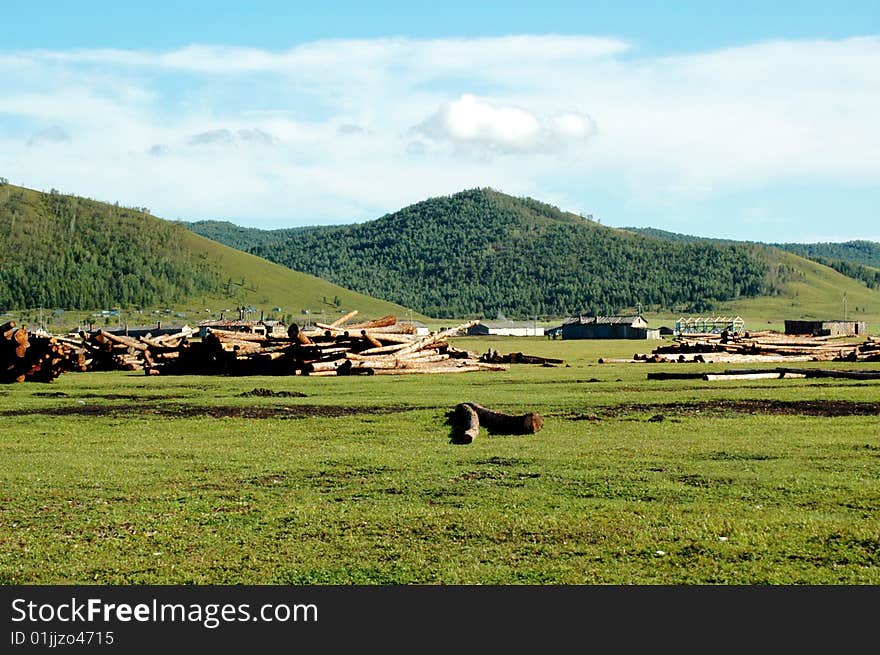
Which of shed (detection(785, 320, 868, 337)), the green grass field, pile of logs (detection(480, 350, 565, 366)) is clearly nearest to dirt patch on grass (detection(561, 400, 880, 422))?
the green grass field

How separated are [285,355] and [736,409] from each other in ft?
70.5

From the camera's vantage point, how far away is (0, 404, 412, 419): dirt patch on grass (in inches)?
997

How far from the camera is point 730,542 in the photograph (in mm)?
10664

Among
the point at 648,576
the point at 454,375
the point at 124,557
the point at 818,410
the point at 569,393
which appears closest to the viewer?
the point at 648,576

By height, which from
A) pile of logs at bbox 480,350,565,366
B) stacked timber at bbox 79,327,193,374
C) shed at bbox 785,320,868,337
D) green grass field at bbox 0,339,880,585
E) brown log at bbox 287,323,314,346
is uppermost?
shed at bbox 785,320,868,337

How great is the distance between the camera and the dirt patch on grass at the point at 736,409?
24.0 m

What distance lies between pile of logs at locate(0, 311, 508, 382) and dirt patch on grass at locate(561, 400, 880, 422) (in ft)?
55.0

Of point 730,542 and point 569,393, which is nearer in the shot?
point 730,542

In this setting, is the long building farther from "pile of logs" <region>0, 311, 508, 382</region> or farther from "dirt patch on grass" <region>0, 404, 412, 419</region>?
"dirt patch on grass" <region>0, 404, 412, 419</region>

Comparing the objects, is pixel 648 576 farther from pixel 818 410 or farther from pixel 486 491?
pixel 818 410

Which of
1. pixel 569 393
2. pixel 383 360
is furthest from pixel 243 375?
pixel 569 393

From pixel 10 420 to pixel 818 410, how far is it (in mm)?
18992

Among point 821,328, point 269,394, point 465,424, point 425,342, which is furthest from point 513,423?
point 821,328

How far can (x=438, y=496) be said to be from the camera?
Answer: 1359 centimetres
